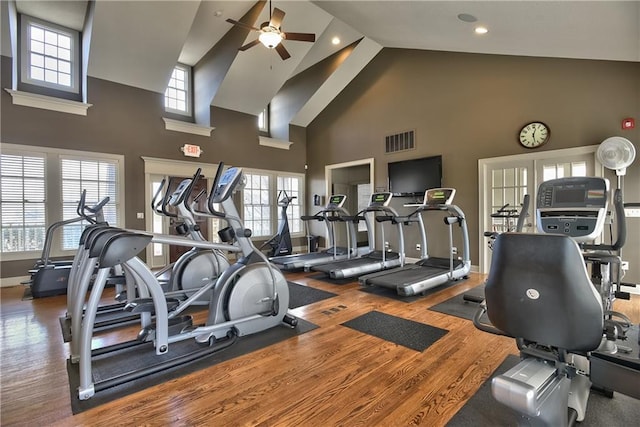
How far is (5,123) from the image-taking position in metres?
5.11

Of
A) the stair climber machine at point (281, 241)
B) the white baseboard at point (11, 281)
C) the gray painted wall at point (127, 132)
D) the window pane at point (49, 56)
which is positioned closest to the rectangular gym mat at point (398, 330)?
the stair climber machine at point (281, 241)

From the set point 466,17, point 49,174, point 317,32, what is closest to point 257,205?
point 49,174

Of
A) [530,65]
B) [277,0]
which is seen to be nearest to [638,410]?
[530,65]

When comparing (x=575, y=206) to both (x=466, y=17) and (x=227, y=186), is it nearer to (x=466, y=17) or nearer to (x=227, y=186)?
(x=227, y=186)

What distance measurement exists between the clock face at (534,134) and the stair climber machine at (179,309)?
4.79m

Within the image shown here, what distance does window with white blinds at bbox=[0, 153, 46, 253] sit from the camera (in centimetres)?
516

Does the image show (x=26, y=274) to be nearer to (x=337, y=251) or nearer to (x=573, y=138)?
(x=337, y=251)

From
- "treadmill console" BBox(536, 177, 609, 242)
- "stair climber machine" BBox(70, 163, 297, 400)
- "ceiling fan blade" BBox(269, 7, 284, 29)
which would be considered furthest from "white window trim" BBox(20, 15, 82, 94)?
"treadmill console" BBox(536, 177, 609, 242)

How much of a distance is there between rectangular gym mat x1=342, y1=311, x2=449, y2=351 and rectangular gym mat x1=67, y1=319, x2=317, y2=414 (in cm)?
54

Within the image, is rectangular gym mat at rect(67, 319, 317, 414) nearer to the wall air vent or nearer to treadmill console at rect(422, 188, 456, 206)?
treadmill console at rect(422, 188, 456, 206)

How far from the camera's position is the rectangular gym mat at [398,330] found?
288 centimetres

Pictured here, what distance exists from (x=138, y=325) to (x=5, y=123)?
4.45m

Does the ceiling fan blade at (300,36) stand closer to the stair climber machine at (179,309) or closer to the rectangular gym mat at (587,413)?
the stair climber machine at (179,309)

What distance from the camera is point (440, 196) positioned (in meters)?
5.05
